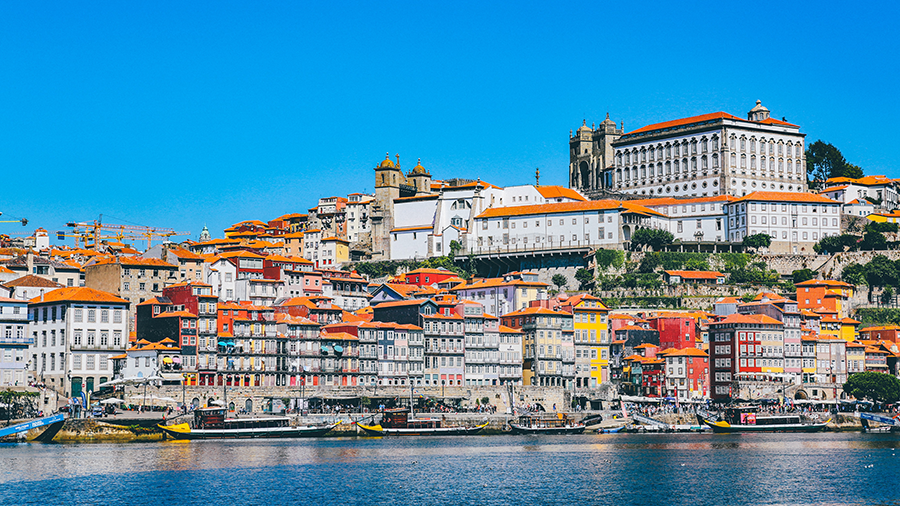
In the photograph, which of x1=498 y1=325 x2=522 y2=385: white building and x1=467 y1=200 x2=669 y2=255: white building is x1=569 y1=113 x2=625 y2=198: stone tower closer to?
x1=467 y1=200 x2=669 y2=255: white building

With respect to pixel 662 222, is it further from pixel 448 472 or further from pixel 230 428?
pixel 448 472

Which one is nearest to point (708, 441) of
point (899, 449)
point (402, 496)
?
point (899, 449)

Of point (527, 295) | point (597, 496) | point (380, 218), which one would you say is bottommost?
point (597, 496)

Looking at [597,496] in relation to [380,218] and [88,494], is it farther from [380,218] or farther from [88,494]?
[380,218]

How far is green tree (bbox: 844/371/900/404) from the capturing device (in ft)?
351

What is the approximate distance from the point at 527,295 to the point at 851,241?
134 ft

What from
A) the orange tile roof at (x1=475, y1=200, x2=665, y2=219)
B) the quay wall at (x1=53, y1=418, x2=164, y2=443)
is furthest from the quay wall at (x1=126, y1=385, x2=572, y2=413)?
the orange tile roof at (x1=475, y1=200, x2=665, y2=219)

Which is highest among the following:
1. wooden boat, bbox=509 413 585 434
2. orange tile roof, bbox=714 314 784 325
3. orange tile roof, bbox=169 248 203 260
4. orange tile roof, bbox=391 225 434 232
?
orange tile roof, bbox=391 225 434 232

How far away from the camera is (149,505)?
57.5 m

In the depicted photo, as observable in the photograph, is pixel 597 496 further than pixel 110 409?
No

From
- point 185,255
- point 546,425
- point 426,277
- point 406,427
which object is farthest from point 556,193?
point 406,427

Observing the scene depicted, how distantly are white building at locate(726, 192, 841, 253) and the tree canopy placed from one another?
95.2 feet

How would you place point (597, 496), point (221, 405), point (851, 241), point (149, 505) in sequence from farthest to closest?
point (851, 241), point (221, 405), point (597, 496), point (149, 505)

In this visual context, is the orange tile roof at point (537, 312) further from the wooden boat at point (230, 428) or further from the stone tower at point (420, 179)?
the stone tower at point (420, 179)
